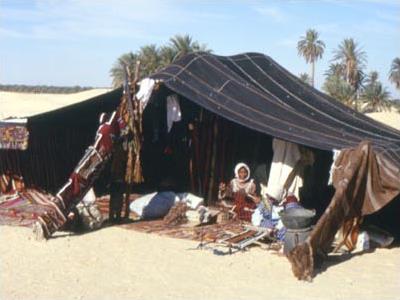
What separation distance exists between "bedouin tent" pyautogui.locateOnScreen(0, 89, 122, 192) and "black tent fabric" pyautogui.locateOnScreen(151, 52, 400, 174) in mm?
1449

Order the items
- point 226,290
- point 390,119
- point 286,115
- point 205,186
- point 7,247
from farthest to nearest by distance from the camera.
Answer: point 390,119
point 205,186
point 286,115
point 7,247
point 226,290

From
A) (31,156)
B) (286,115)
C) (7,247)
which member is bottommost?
(7,247)

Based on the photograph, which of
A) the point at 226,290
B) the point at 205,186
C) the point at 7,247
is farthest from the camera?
the point at 205,186

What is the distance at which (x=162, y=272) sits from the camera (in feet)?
20.3

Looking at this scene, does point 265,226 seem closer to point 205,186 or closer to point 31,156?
point 205,186

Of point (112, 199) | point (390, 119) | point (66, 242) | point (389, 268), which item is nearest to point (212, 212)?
point (112, 199)

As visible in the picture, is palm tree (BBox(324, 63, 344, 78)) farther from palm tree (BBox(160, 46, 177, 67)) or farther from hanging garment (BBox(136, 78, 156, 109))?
hanging garment (BBox(136, 78, 156, 109))

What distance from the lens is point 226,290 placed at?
5621 mm

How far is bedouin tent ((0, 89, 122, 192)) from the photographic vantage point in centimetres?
926

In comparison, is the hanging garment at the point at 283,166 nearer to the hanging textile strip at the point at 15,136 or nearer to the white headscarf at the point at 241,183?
the white headscarf at the point at 241,183

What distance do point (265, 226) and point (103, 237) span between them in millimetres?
2016

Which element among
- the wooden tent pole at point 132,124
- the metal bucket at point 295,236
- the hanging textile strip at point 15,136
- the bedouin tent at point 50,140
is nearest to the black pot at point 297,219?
the metal bucket at point 295,236

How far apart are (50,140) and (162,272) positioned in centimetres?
432

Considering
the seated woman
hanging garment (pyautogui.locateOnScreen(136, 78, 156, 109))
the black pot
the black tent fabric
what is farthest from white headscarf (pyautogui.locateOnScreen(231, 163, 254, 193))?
the black pot
